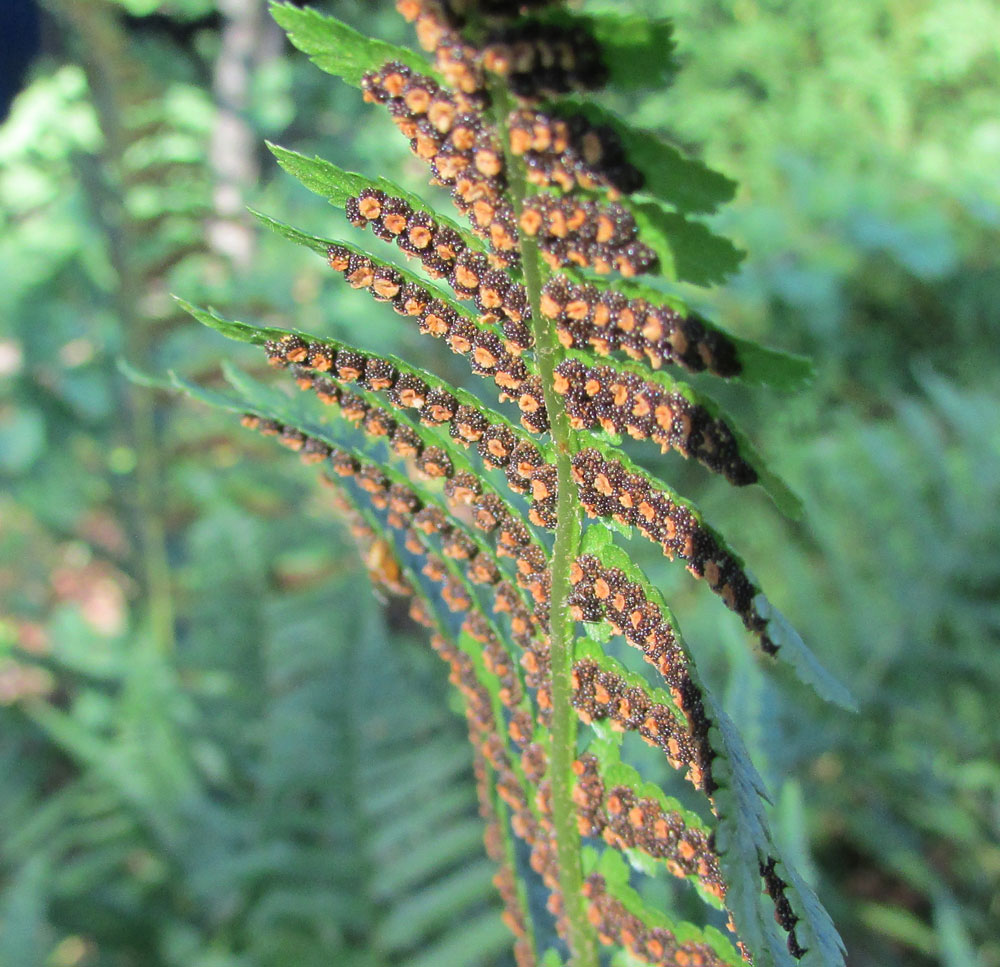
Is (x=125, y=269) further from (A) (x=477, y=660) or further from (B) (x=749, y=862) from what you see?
(B) (x=749, y=862)

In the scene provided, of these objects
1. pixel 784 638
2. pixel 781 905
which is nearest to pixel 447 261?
pixel 784 638

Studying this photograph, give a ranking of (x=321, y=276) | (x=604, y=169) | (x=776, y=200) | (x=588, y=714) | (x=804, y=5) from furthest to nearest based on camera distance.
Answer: (x=804, y=5) < (x=776, y=200) < (x=321, y=276) < (x=588, y=714) < (x=604, y=169)

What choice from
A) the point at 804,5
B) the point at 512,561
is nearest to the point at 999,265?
the point at 804,5

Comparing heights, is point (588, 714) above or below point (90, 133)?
below

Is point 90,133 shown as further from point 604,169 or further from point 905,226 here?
point 604,169

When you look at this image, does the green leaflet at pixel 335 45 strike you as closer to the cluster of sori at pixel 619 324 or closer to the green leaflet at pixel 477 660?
the cluster of sori at pixel 619 324

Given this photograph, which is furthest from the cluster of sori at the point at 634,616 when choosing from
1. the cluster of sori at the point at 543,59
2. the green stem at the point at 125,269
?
the green stem at the point at 125,269

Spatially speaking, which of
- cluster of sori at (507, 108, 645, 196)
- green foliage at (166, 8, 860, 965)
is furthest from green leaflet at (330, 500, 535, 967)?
cluster of sori at (507, 108, 645, 196)
